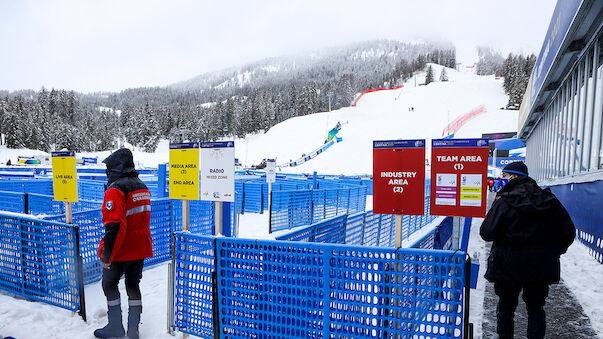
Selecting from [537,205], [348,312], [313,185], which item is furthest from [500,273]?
[313,185]

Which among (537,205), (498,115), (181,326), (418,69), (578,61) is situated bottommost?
(181,326)

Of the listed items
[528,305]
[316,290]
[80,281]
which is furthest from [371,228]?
[80,281]

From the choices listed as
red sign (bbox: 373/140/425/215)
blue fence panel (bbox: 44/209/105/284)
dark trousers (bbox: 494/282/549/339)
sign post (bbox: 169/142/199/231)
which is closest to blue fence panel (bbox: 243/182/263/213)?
blue fence panel (bbox: 44/209/105/284)

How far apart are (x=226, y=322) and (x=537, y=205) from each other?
10.7 feet

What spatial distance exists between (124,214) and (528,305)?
4.22m

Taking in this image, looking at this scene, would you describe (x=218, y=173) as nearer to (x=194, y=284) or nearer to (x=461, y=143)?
(x=194, y=284)

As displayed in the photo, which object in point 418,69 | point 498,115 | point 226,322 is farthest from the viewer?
point 418,69

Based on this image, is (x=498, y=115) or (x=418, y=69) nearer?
(x=498, y=115)

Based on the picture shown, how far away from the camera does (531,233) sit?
3.20m

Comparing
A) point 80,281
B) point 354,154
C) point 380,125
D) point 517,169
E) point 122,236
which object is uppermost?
point 380,125

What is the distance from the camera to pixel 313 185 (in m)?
17.0

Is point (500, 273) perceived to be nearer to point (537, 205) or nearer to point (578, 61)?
A: point (537, 205)

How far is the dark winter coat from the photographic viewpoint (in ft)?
10.5

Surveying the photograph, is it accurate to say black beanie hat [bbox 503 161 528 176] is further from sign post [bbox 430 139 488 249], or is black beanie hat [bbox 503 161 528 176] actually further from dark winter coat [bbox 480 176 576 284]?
sign post [bbox 430 139 488 249]
